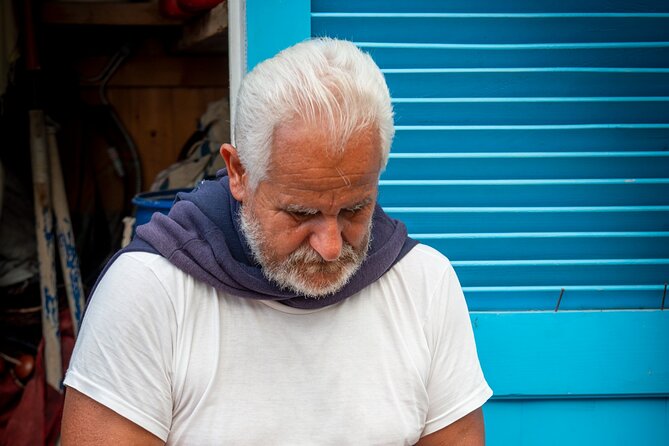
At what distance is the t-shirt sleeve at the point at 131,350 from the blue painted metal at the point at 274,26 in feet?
3.00

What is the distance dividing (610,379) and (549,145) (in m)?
0.64

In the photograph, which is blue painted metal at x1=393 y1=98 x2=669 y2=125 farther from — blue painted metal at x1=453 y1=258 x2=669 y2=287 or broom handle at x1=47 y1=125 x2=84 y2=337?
broom handle at x1=47 y1=125 x2=84 y2=337

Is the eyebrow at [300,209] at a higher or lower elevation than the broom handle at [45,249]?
higher

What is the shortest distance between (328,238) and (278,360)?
25 cm

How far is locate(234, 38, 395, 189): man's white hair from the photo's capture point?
1421 mm

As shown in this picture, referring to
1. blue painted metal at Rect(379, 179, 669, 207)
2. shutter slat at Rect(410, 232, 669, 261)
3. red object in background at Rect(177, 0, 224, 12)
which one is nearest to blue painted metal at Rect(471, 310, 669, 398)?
shutter slat at Rect(410, 232, 669, 261)

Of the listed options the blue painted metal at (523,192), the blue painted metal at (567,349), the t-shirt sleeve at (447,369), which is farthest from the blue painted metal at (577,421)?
the t-shirt sleeve at (447,369)

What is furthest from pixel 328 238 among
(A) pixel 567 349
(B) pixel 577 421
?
(B) pixel 577 421

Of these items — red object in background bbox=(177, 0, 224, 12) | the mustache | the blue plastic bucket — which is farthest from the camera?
red object in background bbox=(177, 0, 224, 12)

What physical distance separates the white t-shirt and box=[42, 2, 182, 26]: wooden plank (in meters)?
2.26

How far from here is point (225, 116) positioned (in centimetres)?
362

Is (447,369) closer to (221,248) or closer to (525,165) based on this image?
(221,248)

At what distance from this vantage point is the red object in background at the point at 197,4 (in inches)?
118

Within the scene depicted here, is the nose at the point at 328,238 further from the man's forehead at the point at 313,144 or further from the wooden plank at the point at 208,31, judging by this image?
the wooden plank at the point at 208,31
